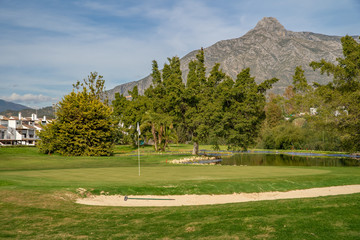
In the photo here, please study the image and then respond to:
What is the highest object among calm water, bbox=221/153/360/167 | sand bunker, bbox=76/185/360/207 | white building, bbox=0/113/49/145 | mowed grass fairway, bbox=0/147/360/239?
white building, bbox=0/113/49/145

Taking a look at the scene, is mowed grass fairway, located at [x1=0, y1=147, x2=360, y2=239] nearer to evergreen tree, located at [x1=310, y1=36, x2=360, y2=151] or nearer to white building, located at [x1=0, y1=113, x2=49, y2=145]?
evergreen tree, located at [x1=310, y1=36, x2=360, y2=151]

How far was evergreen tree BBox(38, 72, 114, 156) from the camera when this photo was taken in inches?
1800

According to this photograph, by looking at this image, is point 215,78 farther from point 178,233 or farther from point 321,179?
point 178,233

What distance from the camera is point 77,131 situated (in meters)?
45.8

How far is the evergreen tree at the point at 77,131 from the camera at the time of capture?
150 ft

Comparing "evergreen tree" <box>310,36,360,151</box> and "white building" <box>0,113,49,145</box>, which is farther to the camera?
"white building" <box>0,113,49,145</box>

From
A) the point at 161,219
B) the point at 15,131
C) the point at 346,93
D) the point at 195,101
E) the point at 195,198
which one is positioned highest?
the point at 195,101

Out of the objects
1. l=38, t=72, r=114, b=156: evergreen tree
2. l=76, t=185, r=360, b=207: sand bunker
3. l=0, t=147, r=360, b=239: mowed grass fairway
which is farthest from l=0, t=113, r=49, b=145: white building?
l=0, t=147, r=360, b=239: mowed grass fairway

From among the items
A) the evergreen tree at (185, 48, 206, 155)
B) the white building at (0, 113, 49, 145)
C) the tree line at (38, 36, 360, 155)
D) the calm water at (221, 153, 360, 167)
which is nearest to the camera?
the tree line at (38, 36, 360, 155)

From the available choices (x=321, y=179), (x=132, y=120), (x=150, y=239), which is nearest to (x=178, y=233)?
(x=150, y=239)

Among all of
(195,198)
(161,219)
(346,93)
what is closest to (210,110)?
(346,93)

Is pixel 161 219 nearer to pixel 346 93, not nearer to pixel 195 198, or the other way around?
pixel 195 198

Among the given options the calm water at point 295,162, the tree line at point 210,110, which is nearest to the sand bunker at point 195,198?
the tree line at point 210,110

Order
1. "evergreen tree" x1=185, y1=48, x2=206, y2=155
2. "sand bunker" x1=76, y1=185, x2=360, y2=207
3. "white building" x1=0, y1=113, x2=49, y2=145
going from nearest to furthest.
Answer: "sand bunker" x1=76, y1=185, x2=360, y2=207 < "evergreen tree" x1=185, y1=48, x2=206, y2=155 < "white building" x1=0, y1=113, x2=49, y2=145
